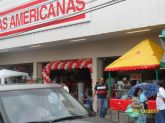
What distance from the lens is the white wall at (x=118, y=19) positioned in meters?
15.3

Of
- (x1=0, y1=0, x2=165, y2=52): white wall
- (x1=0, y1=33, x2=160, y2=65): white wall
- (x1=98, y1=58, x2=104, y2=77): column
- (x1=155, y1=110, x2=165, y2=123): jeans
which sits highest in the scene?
(x1=0, y1=0, x2=165, y2=52): white wall

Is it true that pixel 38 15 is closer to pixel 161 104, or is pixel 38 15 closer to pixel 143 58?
pixel 143 58

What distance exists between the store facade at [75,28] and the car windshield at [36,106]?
914 centimetres

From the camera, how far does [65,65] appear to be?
2309cm

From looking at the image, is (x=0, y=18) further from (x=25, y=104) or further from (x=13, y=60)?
(x=25, y=104)

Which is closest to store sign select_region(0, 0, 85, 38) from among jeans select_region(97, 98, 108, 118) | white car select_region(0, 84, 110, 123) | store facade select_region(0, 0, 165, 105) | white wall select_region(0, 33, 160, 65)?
store facade select_region(0, 0, 165, 105)

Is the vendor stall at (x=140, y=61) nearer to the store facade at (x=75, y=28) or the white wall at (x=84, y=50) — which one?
the store facade at (x=75, y=28)

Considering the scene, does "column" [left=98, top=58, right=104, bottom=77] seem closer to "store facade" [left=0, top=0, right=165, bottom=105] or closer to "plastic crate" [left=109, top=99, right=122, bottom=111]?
"store facade" [left=0, top=0, right=165, bottom=105]

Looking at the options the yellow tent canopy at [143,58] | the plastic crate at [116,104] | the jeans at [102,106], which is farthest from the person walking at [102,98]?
the plastic crate at [116,104]

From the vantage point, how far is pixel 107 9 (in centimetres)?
1769

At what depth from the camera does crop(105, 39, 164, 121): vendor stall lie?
1470 centimetres

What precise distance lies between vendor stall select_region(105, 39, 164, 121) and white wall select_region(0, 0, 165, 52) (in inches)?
35.8

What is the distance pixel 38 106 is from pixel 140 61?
9.30 m

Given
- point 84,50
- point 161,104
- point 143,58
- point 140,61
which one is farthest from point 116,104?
point 84,50
